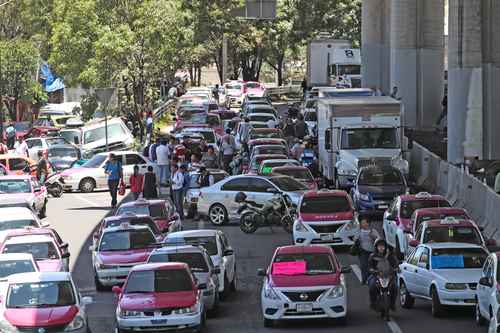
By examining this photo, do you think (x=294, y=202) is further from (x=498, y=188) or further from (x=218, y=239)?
(x=218, y=239)

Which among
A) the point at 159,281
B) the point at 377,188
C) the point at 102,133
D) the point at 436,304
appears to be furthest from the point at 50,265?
the point at 102,133

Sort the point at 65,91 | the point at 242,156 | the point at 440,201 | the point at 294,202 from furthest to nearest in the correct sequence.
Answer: the point at 65,91 < the point at 242,156 < the point at 294,202 < the point at 440,201

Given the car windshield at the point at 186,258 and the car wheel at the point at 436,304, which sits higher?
the car windshield at the point at 186,258

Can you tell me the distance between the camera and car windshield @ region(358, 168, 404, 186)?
128 ft

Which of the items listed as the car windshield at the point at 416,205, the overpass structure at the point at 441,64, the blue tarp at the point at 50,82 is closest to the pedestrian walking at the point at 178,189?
the car windshield at the point at 416,205

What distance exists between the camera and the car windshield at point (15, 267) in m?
24.8

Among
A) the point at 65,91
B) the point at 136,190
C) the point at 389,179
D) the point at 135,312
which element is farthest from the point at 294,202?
the point at 65,91

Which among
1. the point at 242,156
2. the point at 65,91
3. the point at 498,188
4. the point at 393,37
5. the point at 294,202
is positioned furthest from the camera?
the point at 65,91

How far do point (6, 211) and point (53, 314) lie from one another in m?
12.3

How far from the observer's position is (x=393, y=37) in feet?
210

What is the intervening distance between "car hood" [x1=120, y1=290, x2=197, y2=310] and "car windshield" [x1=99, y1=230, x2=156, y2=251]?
5.68 m

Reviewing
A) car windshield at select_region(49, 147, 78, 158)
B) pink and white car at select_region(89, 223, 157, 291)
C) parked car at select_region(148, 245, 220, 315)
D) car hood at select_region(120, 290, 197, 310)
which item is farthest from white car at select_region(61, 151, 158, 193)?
car hood at select_region(120, 290, 197, 310)

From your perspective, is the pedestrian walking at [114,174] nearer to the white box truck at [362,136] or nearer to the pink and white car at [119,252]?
the white box truck at [362,136]

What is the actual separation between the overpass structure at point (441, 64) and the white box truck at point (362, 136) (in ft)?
8.72
